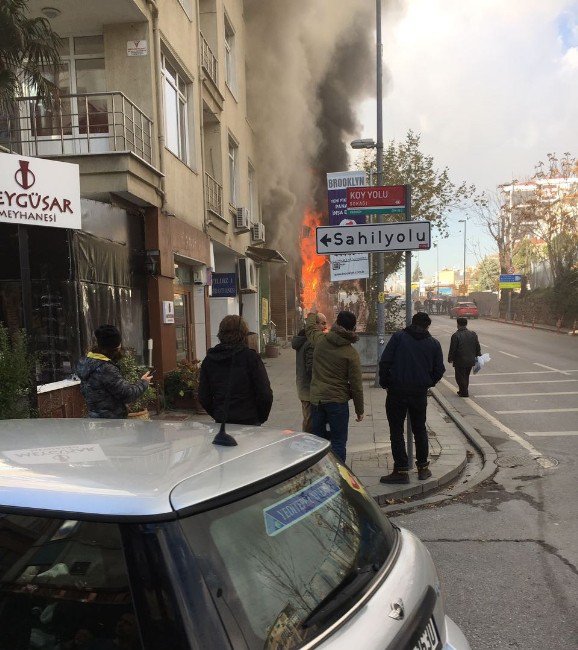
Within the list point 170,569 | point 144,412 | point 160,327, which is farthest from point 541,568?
point 160,327

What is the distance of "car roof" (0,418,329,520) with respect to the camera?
4.62 feet

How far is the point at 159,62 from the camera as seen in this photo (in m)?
9.84

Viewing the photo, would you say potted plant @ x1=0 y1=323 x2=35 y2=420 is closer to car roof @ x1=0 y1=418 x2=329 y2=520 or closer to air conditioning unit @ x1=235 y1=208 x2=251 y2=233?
car roof @ x1=0 y1=418 x2=329 y2=520

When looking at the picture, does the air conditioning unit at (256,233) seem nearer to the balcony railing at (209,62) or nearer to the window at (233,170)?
the window at (233,170)

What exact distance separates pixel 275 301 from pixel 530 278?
27.9 m

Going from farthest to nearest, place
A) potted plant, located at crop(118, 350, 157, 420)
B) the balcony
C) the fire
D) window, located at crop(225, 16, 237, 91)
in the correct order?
the fire < window, located at crop(225, 16, 237, 91) < the balcony < potted plant, located at crop(118, 350, 157, 420)

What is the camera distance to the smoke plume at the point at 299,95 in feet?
69.2

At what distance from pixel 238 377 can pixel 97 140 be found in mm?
6910

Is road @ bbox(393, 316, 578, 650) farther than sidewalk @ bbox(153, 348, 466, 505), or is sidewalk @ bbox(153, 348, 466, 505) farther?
sidewalk @ bbox(153, 348, 466, 505)

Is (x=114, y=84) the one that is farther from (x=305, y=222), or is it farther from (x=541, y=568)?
(x=305, y=222)

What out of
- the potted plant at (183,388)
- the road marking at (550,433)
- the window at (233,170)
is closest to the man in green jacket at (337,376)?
the road marking at (550,433)

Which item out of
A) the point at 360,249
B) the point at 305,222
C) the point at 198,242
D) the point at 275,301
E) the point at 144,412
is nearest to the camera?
the point at 360,249

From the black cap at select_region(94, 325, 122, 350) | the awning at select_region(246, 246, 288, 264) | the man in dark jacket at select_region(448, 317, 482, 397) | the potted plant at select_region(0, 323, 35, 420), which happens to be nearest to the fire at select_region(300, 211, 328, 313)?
the awning at select_region(246, 246, 288, 264)

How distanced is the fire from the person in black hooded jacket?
20818mm
